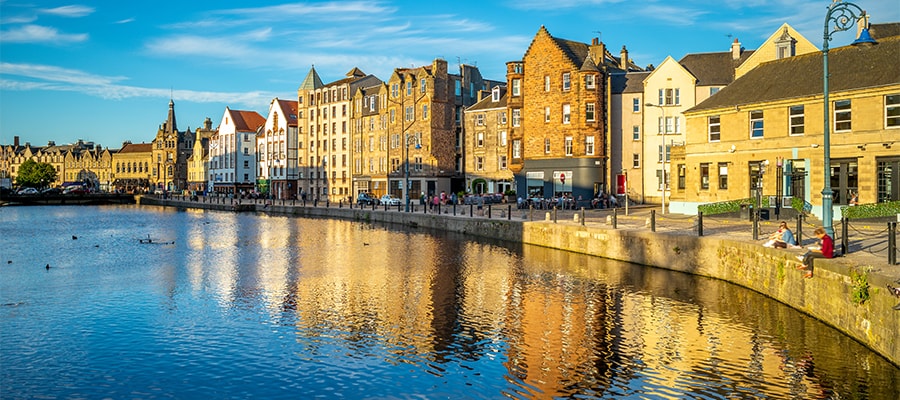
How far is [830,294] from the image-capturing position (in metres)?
18.1

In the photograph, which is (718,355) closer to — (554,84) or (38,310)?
(38,310)

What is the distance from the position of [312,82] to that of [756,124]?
74573mm

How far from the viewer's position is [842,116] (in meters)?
34.9

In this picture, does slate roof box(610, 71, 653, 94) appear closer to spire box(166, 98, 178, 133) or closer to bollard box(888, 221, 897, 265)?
bollard box(888, 221, 897, 265)

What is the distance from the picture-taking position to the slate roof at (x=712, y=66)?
58.3 m

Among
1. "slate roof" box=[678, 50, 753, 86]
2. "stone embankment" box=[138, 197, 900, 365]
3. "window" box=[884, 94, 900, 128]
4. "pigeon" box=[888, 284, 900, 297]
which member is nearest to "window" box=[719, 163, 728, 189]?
"window" box=[884, 94, 900, 128]

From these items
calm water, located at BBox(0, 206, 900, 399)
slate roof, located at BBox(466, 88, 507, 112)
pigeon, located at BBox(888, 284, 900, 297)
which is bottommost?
calm water, located at BBox(0, 206, 900, 399)

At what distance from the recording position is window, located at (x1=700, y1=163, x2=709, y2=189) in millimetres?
43812

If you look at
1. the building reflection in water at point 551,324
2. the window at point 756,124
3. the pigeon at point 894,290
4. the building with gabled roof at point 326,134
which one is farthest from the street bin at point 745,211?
the building with gabled roof at point 326,134

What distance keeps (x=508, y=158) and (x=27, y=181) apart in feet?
458

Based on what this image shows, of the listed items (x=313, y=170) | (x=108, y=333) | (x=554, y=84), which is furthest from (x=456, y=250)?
(x=313, y=170)

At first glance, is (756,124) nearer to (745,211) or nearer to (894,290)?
(745,211)

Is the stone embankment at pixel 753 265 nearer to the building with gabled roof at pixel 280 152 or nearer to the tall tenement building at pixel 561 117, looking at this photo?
the tall tenement building at pixel 561 117

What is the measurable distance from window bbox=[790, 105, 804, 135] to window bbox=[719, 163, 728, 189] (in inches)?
204
